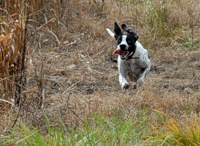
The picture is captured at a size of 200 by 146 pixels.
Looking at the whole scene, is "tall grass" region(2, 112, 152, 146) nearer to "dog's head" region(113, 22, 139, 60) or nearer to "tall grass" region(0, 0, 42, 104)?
"tall grass" region(0, 0, 42, 104)

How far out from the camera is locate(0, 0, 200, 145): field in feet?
14.3

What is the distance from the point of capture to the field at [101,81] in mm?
4371

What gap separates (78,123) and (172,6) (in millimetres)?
5817

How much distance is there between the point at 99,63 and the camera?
862 centimetres

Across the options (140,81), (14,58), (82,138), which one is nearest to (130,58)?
(140,81)

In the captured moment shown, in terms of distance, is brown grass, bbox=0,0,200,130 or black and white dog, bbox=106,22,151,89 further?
black and white dog, bbox=106,22,151,89

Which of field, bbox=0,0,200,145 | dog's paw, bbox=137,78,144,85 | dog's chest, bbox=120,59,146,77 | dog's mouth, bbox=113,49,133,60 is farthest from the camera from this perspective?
dog's chest, bbox=120,59,146,77

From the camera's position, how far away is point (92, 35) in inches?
379

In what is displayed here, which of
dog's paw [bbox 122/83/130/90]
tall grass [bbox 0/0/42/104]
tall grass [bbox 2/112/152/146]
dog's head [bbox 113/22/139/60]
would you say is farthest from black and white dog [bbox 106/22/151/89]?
tall grass [bbox 2/112/152/146]

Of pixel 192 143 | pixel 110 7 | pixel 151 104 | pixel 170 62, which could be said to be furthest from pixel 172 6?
pixel 192 143

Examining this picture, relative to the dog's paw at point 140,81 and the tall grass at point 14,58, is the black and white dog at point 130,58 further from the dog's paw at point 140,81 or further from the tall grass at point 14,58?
the tall grass at point 14,58

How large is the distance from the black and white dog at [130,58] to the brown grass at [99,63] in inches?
6.7

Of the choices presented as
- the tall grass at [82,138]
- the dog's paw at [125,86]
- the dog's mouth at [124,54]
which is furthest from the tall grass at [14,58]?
the dog's mouth at [124,54]

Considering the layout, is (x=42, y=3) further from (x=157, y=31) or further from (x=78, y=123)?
(x=78, y=123)
